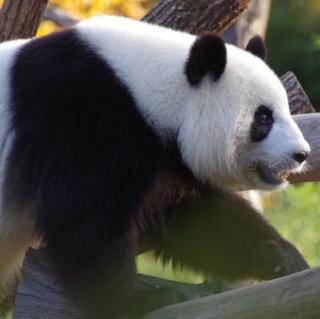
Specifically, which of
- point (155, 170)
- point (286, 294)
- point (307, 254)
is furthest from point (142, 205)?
point (307, 254)

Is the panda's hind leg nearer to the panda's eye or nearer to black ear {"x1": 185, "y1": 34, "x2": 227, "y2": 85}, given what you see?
black ear {"x1": 185, "y1": 34, "x2": 227, "y2": 85}

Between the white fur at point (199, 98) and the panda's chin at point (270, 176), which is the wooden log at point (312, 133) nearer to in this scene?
the panda's chin at point (270, 176)

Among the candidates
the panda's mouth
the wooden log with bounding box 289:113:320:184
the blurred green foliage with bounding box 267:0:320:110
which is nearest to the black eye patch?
the panda's mouth

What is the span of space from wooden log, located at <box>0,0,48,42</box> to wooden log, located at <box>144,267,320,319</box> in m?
2.22

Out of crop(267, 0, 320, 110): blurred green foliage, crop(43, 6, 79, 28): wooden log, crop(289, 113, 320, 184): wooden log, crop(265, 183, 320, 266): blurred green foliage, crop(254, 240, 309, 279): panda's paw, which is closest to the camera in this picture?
crop(254, 240, 309, 279): panda's paw

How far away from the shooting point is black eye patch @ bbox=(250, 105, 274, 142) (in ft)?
12.1

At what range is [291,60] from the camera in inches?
559

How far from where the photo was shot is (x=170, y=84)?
3.59 m

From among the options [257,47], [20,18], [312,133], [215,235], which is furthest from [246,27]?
[215,235]

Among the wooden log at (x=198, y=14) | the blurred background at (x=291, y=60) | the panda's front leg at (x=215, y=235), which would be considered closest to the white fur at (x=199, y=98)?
the panda's front leg at (x=215, y=235)

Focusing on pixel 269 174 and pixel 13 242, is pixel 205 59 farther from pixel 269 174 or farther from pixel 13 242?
pixel 13 242

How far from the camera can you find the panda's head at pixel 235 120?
11.8 ft

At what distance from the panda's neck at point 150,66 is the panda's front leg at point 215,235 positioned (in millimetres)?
553

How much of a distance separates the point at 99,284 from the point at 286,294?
0.84 m
